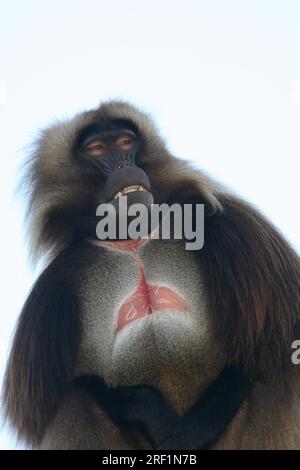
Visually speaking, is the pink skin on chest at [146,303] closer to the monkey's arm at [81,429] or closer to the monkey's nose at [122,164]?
the monkey's arm at [81,429]

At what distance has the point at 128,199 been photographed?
8.73m

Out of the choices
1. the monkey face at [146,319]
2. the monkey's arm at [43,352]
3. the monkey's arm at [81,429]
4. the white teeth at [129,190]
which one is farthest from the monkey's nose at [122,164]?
the monkey's arm at [81,429]

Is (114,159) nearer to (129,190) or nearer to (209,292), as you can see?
(129,190)

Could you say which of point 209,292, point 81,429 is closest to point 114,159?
point 209,292

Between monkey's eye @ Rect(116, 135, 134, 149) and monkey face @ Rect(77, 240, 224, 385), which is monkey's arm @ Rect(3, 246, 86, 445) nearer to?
monkey face @ Rect(77, 240, 224, 385)

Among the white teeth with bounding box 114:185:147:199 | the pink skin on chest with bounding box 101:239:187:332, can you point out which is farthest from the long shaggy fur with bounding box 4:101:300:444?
the white teeth with bounding box 114:185:147:199

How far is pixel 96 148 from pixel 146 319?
62.1 inches

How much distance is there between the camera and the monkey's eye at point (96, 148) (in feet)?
30.9

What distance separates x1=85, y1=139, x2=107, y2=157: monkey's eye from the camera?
941 cm

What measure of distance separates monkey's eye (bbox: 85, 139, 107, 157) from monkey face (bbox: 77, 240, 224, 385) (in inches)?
31.3
